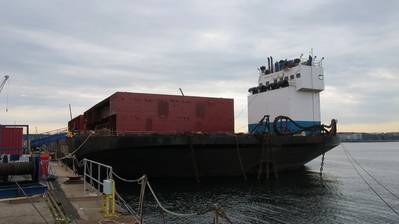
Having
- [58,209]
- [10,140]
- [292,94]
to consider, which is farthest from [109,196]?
[292,94]

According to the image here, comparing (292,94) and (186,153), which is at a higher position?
(292,94)

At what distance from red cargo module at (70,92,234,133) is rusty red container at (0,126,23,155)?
7262 millimetres

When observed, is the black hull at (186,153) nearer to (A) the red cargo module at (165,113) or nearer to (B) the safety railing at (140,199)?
(A) the red cargo module at (165,113)

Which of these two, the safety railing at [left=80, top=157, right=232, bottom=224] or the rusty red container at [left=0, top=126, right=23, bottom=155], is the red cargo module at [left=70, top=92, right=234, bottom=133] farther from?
the safety railing at [left=80, top=157, right=232, bottom=224]

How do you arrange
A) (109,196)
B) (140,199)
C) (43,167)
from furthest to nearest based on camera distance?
1. (43,167)
2. (109,196)
3. (140,199)

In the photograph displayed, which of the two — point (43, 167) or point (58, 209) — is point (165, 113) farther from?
point (58, 209)

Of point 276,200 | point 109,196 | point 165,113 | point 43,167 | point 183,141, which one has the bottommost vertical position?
point 276,200

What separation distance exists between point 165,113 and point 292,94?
42.5 feet

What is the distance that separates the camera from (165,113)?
2533 centimetres

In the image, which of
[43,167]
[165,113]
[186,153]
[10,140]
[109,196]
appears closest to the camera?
[109,196]

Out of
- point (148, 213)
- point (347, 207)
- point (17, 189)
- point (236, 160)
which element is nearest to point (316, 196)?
point (347, 207)

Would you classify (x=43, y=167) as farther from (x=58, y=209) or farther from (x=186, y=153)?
(x=186, y=153)

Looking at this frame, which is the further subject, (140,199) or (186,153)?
(186,153)

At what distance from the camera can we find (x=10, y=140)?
55.1 feet
